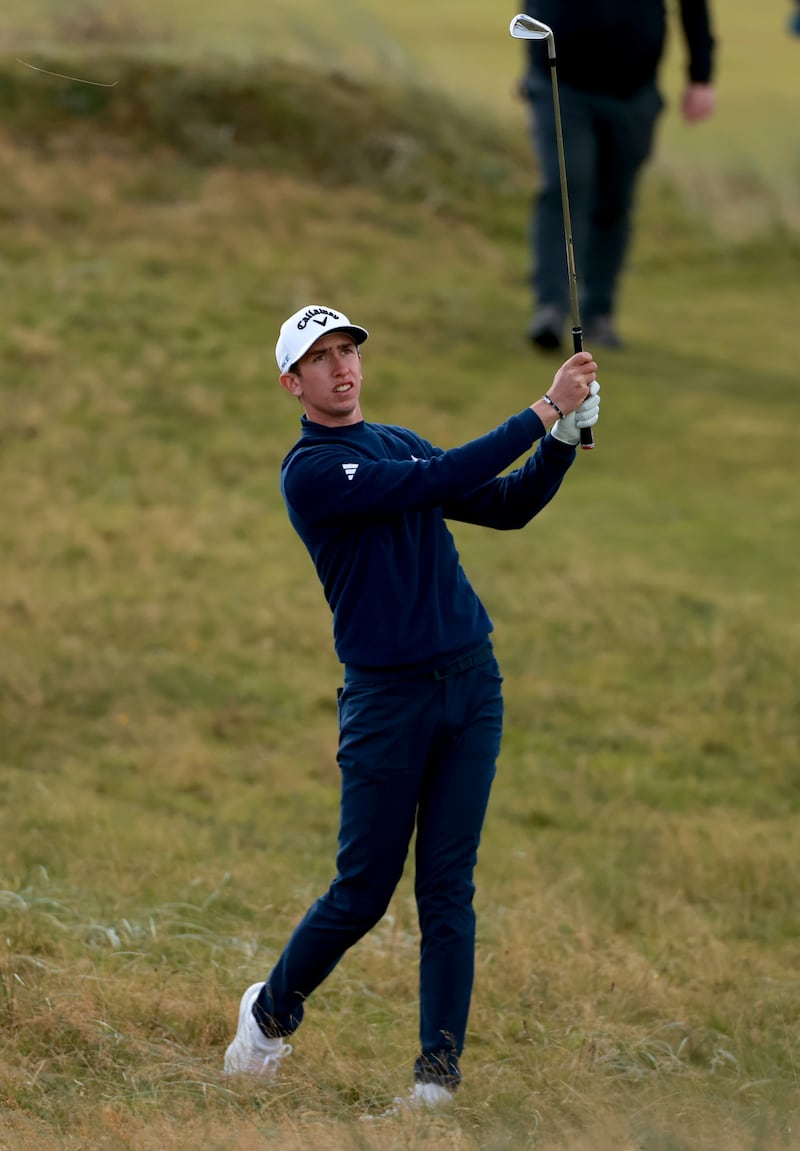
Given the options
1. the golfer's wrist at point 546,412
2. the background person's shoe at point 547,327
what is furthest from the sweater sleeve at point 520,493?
the background person's shoe at point 547,327

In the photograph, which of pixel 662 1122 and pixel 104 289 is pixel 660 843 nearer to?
pixel 662 1122

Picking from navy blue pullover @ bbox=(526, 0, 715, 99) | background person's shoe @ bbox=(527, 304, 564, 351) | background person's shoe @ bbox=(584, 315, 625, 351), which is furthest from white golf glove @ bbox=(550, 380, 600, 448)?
background person's shoe @ bbox=(584, 315, 625, 351)

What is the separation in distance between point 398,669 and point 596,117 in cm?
1075

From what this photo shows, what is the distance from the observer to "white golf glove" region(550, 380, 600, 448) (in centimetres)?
481

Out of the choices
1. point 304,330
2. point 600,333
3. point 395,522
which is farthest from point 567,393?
point 600,333

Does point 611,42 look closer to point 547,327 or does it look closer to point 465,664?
point 547,327

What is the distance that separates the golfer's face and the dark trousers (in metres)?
9.50

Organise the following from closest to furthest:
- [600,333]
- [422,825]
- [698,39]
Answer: [422,825] < [698,39] < [600,333]

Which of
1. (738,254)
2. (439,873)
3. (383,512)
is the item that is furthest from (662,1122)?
(738,254)

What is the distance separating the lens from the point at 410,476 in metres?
4.68

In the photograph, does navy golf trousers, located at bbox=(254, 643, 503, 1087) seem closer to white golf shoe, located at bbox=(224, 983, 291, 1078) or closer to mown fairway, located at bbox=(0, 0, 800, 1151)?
white golf shoe, located at bbox=(224, 983, 291, 1078)

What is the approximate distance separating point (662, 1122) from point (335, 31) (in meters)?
22.6

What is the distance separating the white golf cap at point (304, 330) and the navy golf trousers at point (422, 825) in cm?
92

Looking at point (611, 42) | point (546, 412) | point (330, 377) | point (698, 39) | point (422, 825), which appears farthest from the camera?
point (698, 39)
